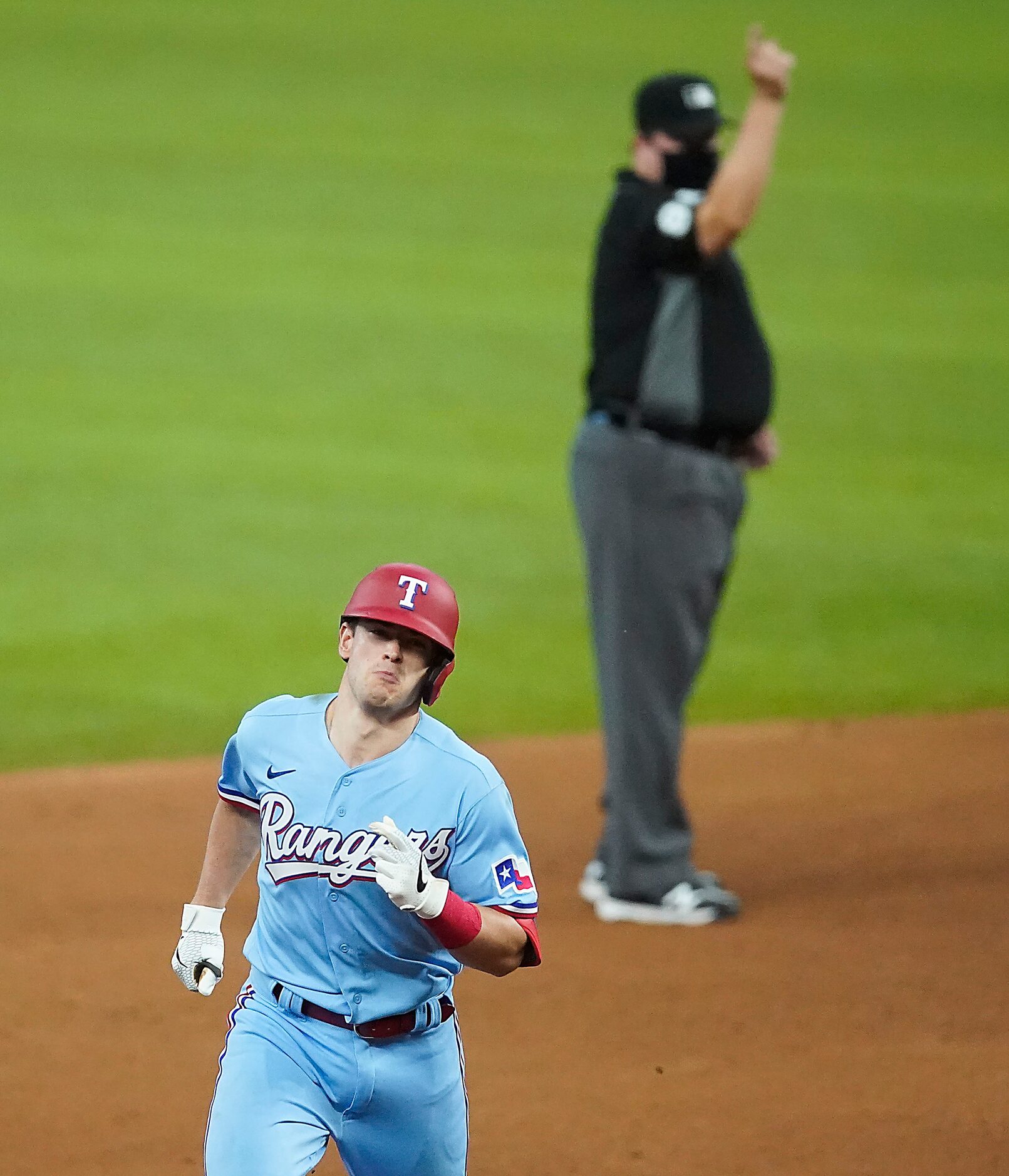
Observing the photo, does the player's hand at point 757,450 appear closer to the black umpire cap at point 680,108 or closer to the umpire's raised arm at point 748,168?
the umpire's raised arm at point 748,168

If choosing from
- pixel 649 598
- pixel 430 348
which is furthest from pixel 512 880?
pixel 430 348

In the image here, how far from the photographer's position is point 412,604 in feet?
11.4

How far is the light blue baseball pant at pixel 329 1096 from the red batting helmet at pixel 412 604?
26.5 inches

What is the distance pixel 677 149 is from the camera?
20.0ft

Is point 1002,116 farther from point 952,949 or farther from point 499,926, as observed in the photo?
point 499,926

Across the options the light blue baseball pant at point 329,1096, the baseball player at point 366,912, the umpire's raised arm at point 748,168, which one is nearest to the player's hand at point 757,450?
the umpire's raised arm at point 748,168

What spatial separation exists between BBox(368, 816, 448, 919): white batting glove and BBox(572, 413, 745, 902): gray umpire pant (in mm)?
2900

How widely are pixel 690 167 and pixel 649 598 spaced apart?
139 centimetres

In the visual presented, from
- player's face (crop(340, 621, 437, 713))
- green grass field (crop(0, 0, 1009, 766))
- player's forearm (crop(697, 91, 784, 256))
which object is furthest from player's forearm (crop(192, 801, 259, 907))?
green grass field (crop(0, 0, 1009, 766))

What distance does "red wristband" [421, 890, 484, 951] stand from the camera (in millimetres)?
3328

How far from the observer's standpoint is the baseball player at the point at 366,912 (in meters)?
3.48

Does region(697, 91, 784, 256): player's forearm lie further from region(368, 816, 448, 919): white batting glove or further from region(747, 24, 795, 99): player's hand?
region(368, 816, 448, 919): white batting glove

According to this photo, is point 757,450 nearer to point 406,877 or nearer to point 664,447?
point 664,447

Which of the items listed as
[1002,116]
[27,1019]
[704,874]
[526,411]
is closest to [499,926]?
[27,1019]
